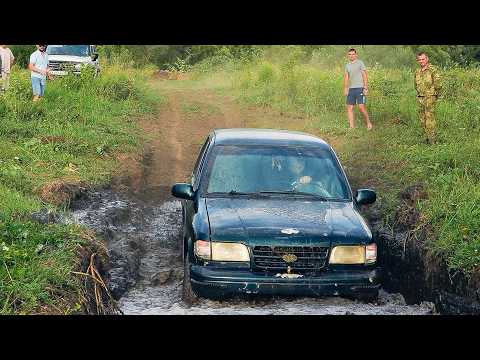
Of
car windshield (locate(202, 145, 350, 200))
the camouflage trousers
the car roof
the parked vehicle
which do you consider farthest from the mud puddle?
the parked vehicle

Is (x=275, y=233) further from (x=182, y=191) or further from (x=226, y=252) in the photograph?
(x=182, y=191)

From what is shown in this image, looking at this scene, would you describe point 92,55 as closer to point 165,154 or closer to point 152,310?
point 165,154

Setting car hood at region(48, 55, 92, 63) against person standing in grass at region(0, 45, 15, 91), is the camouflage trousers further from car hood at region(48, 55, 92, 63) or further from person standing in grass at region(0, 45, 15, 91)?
car hood at region(48, 55, 92, 63)

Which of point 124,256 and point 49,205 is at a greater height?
point 49,205

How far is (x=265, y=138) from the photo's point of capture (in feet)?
28.1

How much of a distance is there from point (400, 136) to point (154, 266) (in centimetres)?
686

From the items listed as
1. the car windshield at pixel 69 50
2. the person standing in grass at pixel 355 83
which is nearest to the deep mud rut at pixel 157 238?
the person standing in grass at pixel 355 83

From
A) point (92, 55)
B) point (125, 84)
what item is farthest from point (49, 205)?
point (92, 55)

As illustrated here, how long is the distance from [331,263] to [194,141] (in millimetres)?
10590

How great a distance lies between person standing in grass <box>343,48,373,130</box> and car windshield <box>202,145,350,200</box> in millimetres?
8143

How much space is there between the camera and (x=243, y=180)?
791cm

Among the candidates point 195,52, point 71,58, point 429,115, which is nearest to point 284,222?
point 429,115

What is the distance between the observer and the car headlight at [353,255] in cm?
687

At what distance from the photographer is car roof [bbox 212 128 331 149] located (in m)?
8.44
